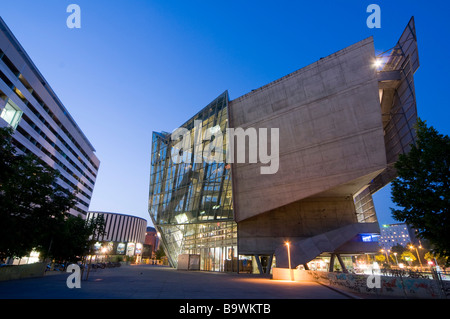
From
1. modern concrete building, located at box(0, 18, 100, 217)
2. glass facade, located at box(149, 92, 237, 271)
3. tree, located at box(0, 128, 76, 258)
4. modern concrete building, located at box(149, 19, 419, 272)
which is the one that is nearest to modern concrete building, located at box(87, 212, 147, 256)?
modern concrete building, located at box(0, 18, 100, 217)

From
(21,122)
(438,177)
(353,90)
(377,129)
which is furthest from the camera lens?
(21,122)

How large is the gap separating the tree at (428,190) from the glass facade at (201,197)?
22.7 meters

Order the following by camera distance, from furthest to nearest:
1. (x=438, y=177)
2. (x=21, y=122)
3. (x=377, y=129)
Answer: (x=21, y=122) < (x=377, y=129) < (x=438, y=177)

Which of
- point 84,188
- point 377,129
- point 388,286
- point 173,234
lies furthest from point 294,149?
point 84,188

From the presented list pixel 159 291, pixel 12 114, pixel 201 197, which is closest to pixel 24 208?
pixel 159 291

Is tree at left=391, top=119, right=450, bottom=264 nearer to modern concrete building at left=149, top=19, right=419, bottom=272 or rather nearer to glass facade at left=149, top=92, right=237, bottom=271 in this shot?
modern concrete building at left=149, top=19, right=419, bottom=272

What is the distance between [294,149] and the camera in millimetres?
→ 31953

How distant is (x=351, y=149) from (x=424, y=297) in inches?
769

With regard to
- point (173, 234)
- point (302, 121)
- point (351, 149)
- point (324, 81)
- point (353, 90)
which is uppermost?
point (324, 81)

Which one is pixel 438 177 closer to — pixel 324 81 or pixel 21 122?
pixel 324 81

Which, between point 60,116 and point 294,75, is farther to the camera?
point 60,116

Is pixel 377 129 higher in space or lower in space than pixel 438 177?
higher

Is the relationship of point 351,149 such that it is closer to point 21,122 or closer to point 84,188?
point 21,122

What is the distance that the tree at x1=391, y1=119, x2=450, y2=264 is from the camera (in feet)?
49.2
